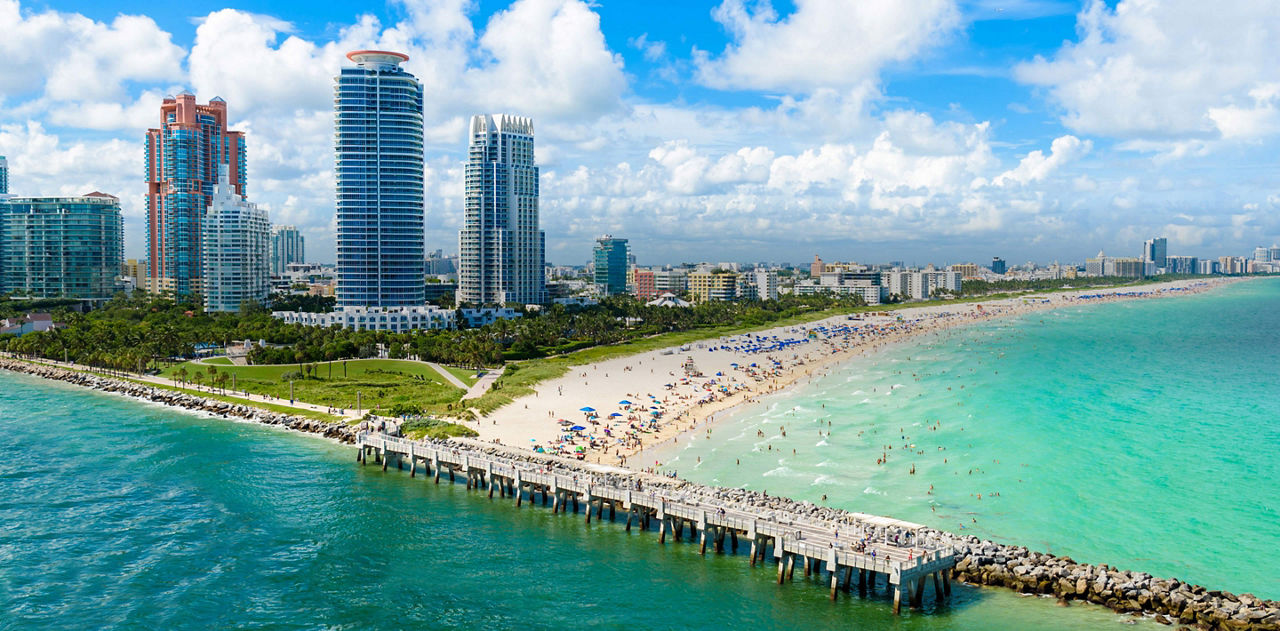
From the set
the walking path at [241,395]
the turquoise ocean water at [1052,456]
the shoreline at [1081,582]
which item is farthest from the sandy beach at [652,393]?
the shoreline at [1081,582]

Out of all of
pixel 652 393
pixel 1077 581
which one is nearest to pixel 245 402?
pixel 652 393

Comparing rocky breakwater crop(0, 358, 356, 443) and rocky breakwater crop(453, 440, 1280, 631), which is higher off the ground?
rocky breakwater crop(0, 358, 356, 443)

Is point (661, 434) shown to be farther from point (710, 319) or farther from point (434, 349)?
point (710, 319)

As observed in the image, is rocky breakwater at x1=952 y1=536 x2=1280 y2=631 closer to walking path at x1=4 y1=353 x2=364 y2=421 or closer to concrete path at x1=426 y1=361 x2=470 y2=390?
walking path at x1=4 y1=353 x2=364 y2=421

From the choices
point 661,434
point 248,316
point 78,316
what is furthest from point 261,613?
point 78,316

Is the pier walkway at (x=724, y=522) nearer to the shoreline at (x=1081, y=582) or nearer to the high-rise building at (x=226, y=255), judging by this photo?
the shoreline at (x=1081, y=582)

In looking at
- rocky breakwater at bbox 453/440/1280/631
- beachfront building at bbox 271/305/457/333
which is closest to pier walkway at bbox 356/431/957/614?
rocky breakwater at bbox 453/440/1280/631
